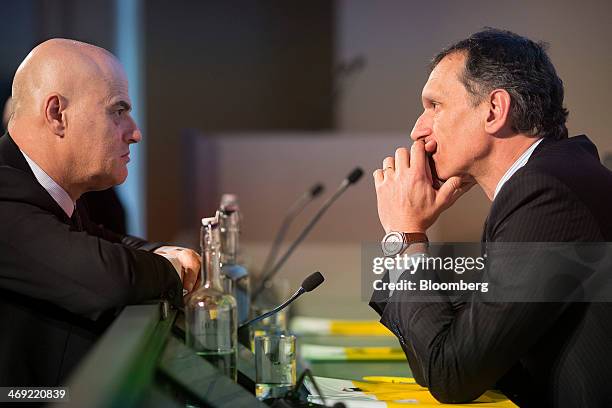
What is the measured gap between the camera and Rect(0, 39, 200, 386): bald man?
5.01ft

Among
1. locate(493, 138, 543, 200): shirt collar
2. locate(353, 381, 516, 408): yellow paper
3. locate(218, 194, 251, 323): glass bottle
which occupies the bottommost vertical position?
locate(353, 381, 516, 408): yellow paper

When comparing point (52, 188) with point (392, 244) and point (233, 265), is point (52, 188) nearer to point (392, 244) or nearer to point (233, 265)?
point (392, 244)

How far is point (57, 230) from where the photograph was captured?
155cm

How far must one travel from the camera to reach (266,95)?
6.66 metres

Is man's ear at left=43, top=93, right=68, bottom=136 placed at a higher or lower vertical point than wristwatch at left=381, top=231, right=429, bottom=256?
higher

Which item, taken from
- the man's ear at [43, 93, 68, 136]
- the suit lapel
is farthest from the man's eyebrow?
the suit lapel

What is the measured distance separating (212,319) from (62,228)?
0.29 meters

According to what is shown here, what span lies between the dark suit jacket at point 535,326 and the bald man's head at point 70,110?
2.06ft

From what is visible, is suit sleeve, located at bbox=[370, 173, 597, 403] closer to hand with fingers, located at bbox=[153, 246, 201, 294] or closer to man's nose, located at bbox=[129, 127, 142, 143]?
hand with fingers, located at bbox=[153, 246, 201, 294]

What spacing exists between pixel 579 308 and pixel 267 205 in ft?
10.1

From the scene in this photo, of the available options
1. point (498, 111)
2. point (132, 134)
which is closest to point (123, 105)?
point (132, 134)

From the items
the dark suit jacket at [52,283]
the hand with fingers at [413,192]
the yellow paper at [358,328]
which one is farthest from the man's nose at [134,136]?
the yellow paper at [358,328]

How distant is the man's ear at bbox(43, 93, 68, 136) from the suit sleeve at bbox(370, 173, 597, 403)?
2.26ft

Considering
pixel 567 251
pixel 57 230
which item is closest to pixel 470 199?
pixel 567 251
